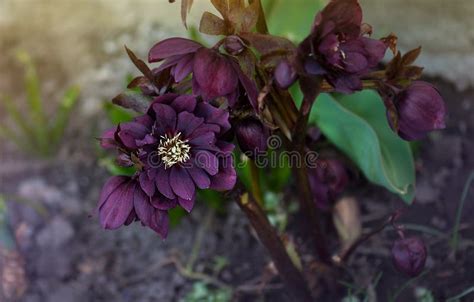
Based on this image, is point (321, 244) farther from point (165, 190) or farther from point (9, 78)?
point (9, 78)

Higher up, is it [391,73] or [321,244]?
[391,73]

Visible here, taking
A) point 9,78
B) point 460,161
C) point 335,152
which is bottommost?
point 460,161

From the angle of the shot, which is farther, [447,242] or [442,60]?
[442,60]

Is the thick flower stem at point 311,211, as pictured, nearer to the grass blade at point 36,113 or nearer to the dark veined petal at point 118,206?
the dark veined petal at point 118,206

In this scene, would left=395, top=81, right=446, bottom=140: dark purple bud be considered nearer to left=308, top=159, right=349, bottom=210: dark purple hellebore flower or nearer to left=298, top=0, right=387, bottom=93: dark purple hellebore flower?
left=298, top=0, right=387, bottom=93: dark purple hellebore flower

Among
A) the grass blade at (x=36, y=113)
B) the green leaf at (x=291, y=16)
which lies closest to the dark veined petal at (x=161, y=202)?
the green leaf at (x=291, y=16)

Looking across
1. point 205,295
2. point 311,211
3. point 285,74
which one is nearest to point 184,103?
point 285,74

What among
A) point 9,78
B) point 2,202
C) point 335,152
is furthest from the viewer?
point 9,78

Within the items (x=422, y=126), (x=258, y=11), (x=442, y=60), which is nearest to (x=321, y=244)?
(x=422, y=126)
